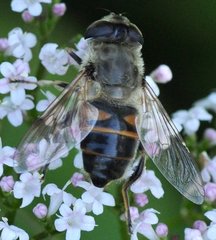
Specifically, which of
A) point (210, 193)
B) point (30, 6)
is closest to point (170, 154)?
point (210, 193)

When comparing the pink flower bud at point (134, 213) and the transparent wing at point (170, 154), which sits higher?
the transparent wing at point (170, 154)

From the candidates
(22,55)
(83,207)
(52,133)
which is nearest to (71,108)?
(52,133)

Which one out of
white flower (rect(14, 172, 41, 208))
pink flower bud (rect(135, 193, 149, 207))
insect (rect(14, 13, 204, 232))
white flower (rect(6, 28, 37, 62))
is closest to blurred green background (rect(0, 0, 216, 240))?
white flower (rect(6, 28, 37, 62))

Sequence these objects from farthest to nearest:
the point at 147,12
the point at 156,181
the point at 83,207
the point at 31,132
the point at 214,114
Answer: the point at 147,12, the point at 214,114, the point at 156,181, the point at 83,207, the point at 31,132

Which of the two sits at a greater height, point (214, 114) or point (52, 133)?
point (52, 133)

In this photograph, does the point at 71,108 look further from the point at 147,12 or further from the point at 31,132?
the point at 147,12

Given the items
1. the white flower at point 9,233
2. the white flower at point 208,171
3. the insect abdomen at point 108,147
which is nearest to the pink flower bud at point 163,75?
the white flower at point 208,171

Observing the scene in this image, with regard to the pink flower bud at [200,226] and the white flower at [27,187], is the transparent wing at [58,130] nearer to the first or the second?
the white flower at [27,187]
